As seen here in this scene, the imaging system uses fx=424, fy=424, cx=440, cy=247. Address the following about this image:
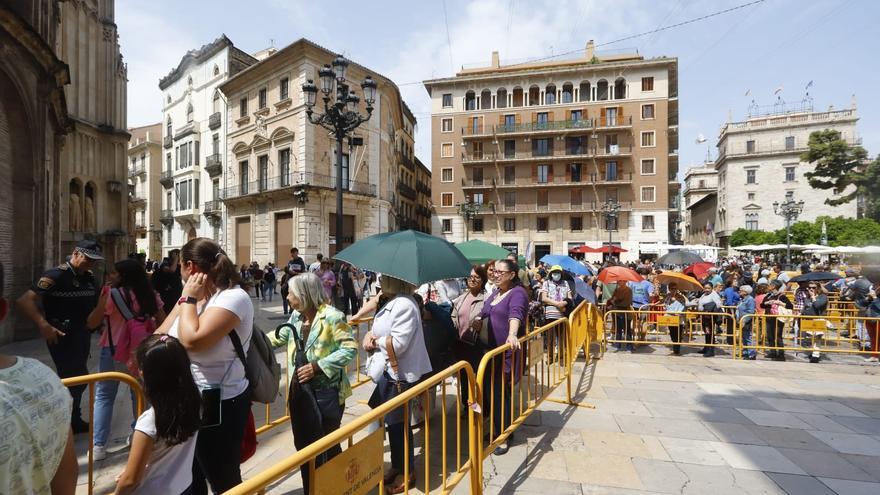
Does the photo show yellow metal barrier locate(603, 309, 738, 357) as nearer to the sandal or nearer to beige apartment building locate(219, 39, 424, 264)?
the sandal

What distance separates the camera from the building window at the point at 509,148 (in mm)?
41469

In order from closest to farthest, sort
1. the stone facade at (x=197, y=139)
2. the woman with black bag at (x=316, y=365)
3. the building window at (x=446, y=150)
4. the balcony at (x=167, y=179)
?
the woman with black bag at (x=316, y=365)
the stone facade at (x=197, y=139)
the balcony at (x=167, y=179)
the building window at (x=446, y=150)

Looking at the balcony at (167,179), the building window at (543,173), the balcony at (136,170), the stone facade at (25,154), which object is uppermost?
the balcony at (136,170)

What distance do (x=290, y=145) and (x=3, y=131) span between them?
739 inches

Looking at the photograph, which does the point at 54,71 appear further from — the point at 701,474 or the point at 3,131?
the point at 701,474

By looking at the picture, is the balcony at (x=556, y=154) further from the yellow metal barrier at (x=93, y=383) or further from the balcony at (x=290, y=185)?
the yellow metal barrier at (x=93, y=383)

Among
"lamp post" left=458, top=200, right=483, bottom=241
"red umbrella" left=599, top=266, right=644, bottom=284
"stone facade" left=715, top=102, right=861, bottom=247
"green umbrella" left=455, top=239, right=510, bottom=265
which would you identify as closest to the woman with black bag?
"green umbrella" left=455, top=239, right=510, bottom=265

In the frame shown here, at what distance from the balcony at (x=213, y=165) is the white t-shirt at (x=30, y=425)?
1309 inches

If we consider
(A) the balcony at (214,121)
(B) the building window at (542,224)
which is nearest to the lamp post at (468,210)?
(B) the building window at (542,224)

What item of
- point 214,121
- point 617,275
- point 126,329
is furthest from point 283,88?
point 126,329

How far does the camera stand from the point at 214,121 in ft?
103

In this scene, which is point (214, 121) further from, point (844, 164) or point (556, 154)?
point (844, 164)

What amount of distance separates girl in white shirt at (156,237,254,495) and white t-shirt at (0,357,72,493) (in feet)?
2.76

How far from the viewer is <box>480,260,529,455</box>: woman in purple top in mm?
3895
